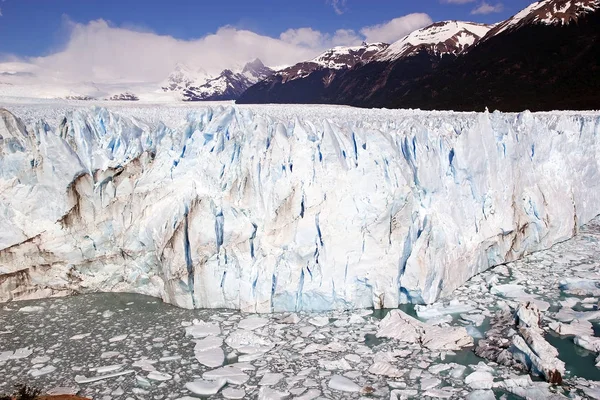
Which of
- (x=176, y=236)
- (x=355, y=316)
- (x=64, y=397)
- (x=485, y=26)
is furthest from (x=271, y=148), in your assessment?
(x=485, y=26)

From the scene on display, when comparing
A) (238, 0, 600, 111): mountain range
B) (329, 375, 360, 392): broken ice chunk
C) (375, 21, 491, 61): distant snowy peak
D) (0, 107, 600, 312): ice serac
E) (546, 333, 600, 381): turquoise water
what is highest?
(375, 21, 491, 61): distant snowy peak

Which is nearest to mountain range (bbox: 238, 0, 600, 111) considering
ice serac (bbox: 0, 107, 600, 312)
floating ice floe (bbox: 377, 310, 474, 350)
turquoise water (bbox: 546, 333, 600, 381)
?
ice serac (bbox: 0, 107, 600, 312)

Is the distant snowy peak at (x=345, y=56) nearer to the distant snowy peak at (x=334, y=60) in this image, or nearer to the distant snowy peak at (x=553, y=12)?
the distant snowy peak at (x=334, y=60)

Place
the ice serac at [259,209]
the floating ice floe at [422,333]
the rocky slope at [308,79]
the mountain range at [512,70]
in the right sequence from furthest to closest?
the rocky slope at [308,79], the mountain range at [512,70], the ice serac at [259,209], the floating ice floe at [422,333]

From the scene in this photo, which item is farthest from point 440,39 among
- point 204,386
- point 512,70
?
point 204,386

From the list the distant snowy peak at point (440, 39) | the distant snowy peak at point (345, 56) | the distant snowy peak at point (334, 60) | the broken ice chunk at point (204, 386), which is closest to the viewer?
the broken ice chunk at point (204, 386)

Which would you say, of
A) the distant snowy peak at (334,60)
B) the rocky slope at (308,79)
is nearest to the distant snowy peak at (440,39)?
the rocky slope at (308,79)

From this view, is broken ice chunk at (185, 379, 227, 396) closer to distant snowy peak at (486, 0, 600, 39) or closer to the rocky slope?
distant snowy peak at (486, 0, 600, 39)
